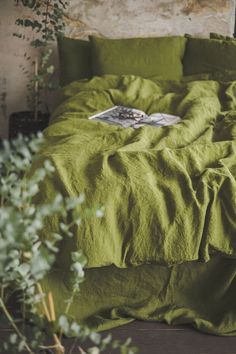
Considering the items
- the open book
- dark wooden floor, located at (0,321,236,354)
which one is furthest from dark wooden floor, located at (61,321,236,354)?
the open book

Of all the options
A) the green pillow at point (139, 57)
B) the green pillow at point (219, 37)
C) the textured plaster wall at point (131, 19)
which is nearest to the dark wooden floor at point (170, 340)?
the green pillow at point (139, 57)

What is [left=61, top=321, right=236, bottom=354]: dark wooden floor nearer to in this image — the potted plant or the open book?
the open book

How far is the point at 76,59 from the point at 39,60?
1.26 ft

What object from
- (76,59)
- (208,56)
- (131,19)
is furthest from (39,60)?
(208,56)

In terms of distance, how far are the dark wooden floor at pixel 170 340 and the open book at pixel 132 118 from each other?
1.04 meters

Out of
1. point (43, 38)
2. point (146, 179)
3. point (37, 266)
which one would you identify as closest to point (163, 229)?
point (146, 179)

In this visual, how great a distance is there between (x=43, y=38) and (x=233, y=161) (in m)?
1.89

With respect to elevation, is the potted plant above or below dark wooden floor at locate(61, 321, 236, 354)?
above

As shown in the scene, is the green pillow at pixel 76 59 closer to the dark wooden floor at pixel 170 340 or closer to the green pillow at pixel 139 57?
the green pillow at pixel 139 57

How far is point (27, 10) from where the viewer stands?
3.96m

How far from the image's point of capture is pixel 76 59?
3812 millimetres

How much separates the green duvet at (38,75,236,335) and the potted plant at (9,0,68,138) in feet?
4.41

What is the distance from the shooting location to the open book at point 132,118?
2.99 metres

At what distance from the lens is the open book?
9.80ft
